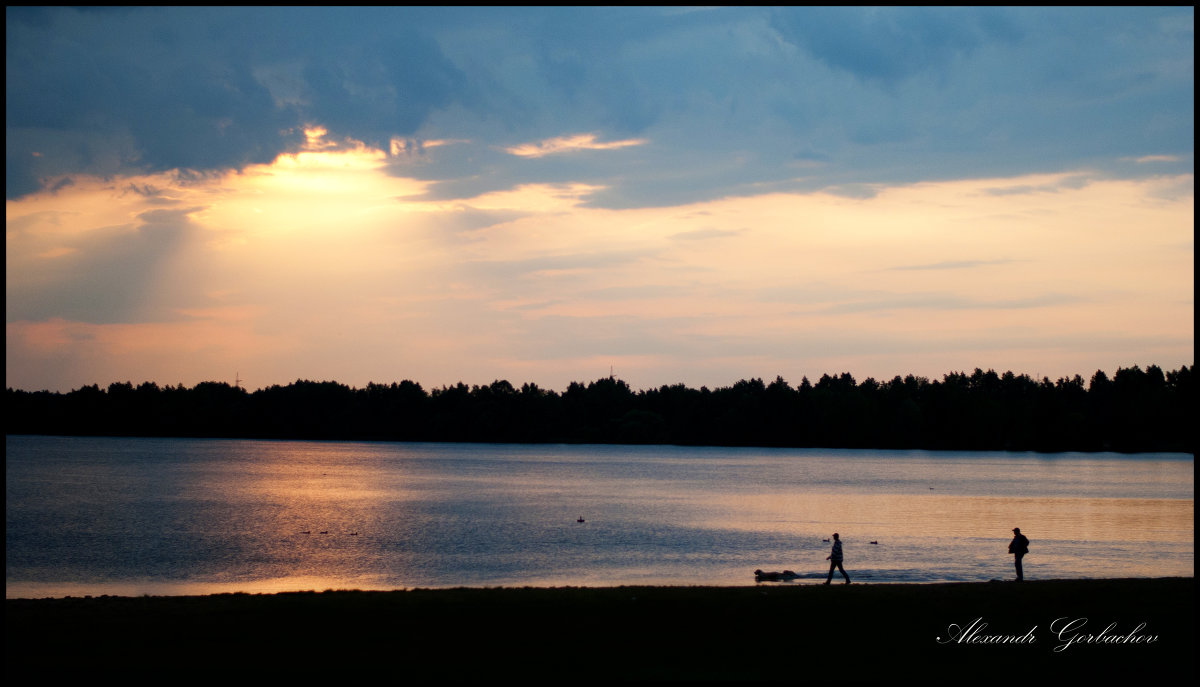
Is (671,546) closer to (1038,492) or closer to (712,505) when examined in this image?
(712,505)

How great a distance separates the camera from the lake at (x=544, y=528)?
3609 cm

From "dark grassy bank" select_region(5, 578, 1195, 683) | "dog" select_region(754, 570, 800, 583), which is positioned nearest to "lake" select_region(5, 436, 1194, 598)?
"dog" select_region(754, 570, 800, 583)

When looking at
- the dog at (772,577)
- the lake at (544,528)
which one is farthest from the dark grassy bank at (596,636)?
the lake at (544,528)

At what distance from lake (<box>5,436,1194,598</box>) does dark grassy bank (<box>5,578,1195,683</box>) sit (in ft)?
41.2

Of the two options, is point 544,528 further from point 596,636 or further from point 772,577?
point 596,636

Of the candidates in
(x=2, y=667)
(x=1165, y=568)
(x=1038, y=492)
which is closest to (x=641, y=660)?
(x=2, y=667)

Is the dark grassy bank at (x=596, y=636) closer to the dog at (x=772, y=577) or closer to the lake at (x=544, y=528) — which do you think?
the dog at (x=772, y=577)

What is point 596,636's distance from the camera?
16703 mm

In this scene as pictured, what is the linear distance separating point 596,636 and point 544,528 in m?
37.7

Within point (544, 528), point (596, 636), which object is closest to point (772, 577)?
point (596, 636)

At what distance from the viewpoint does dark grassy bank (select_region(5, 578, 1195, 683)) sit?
14.3 m

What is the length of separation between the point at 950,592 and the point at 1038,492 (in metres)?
79.5

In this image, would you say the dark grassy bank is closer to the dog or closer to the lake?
the dog

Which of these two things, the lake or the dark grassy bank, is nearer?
the dark grassy bank
